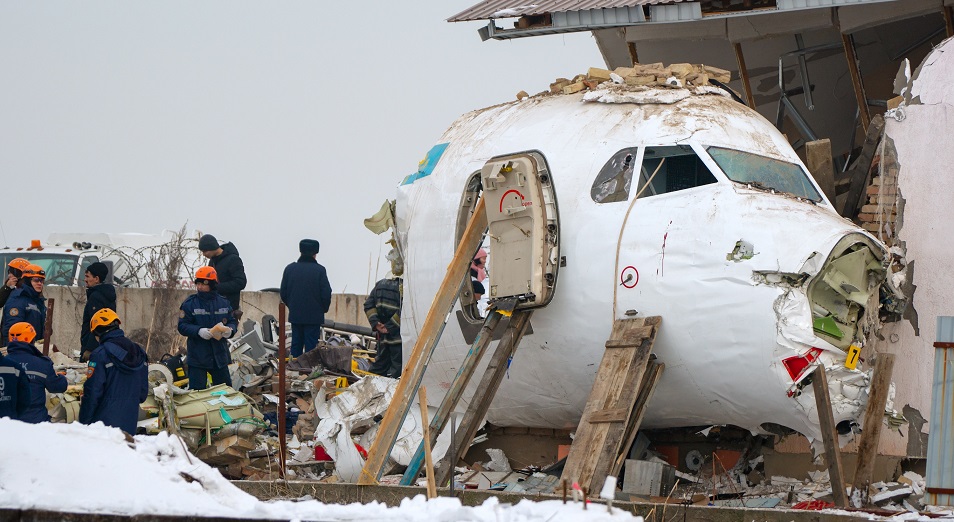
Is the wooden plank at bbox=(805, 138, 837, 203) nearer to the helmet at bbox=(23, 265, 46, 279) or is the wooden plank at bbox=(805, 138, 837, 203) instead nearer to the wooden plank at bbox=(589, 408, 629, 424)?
the wooden plank at bbox=(589, 408, 629, 424)

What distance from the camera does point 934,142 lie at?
13.3 meters

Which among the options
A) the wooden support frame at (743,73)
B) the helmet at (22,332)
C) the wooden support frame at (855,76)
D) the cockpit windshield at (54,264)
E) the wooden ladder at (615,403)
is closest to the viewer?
the wooden ladder at (615,403)

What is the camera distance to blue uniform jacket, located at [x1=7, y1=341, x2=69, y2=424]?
12219 millimetres

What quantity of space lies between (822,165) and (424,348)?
15.8 feet

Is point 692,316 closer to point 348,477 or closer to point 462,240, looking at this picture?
point 462,240

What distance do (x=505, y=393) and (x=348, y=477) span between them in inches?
90.1

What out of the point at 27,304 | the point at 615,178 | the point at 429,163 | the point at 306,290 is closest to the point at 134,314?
the point at 306,290

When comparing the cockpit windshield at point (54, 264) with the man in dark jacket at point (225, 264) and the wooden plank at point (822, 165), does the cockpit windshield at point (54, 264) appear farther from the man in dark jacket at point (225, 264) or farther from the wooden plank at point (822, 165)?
the wooden plank at point (822, 165)

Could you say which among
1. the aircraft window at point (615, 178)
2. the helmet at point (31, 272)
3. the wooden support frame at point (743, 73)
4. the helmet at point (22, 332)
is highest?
the wooden support frame at point (743, 73)

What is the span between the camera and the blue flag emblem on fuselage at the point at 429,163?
14.4 meters

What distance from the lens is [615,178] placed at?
1234 cm

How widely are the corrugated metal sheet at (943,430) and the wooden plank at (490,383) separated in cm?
433

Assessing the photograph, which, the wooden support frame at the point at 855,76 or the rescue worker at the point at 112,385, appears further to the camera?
the wooden support frame at the point at 855,76

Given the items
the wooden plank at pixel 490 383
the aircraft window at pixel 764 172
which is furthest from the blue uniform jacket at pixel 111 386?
the aircraft window at pixel 764 172
